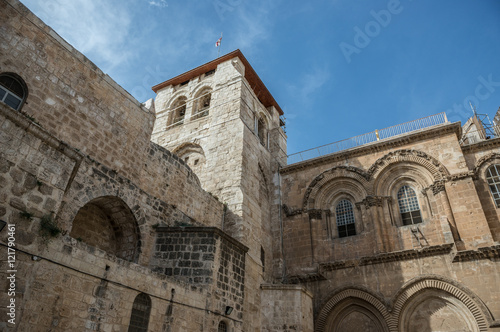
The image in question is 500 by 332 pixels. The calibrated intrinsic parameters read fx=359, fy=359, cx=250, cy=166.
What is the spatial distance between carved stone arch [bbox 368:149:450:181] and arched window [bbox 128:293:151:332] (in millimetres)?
10732

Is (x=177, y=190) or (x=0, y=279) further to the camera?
(x=177, y=190)

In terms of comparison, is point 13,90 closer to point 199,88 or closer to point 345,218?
point 345,218

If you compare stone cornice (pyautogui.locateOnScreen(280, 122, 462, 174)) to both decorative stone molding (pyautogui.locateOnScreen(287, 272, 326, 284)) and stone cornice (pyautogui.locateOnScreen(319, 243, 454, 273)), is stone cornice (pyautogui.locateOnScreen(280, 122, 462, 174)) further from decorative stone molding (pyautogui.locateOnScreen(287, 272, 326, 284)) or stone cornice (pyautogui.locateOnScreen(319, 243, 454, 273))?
decorative stone molding (pyautogui.locateOnScreen(287, 272, 326, 284))

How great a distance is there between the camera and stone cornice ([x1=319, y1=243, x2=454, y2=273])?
12.3m

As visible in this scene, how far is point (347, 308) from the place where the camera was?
13289mm

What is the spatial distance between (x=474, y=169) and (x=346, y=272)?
20.4 ft

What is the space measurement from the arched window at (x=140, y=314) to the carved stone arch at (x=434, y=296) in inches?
341

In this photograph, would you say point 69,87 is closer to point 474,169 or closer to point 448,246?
point 448,246

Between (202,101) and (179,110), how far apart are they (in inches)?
65.1

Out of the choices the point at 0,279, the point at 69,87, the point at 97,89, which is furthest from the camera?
the point at 97,89

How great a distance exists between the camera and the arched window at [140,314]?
7.03 meters

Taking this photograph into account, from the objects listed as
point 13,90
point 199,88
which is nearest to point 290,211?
point 199,88

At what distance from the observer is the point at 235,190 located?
13836mm

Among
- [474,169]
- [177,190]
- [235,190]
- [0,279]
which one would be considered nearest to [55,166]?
[0,279]
